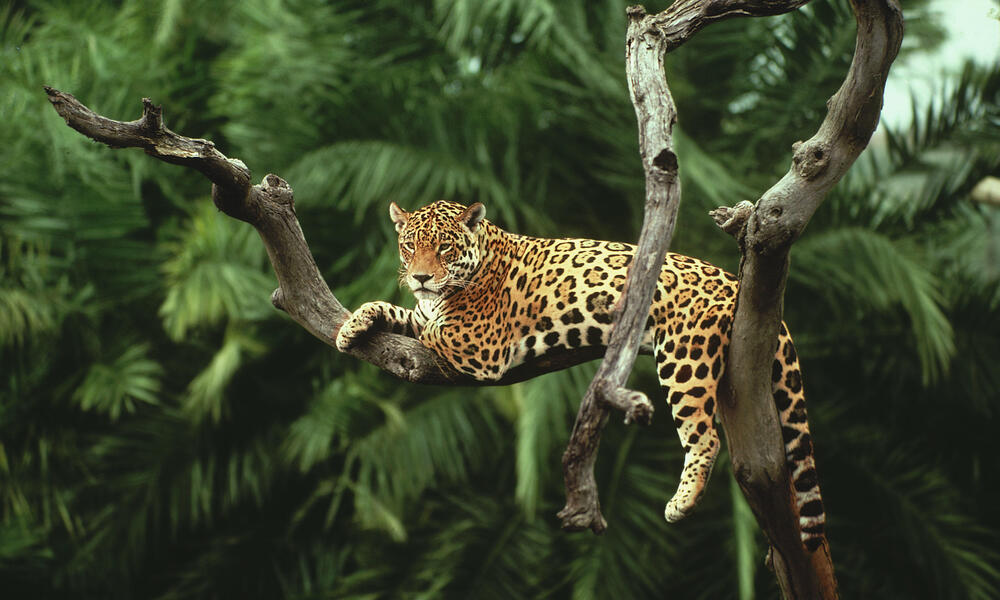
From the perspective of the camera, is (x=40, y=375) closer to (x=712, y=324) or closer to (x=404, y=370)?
(x=404, y=370)

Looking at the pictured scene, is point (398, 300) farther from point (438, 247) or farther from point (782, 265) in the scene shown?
point (782, 265)

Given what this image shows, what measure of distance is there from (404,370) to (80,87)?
10.9 metres

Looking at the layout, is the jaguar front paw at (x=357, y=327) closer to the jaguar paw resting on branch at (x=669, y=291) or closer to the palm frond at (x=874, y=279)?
the jaguar paw resting on branch at (x=669, y=291)

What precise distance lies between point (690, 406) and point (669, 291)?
1.44ft

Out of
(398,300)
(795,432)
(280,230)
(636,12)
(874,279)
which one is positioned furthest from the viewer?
(874,279)

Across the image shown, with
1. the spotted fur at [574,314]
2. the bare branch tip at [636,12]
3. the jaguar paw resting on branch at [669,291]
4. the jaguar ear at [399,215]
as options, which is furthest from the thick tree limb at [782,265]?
the jaguar ear at [399,215]

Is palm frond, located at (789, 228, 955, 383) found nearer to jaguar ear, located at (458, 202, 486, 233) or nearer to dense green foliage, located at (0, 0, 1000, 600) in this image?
dense green foliage, located at (0, 0, 1000, 600)

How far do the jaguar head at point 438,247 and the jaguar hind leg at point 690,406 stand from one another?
2.65ft

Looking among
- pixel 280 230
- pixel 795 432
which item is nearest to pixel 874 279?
pixel 795 432

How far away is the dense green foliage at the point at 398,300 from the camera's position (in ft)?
37.7

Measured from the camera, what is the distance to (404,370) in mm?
4410

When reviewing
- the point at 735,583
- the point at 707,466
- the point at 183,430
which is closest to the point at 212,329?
the point at 183,430

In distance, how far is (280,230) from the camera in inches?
183

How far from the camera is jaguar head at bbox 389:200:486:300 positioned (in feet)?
12.7
